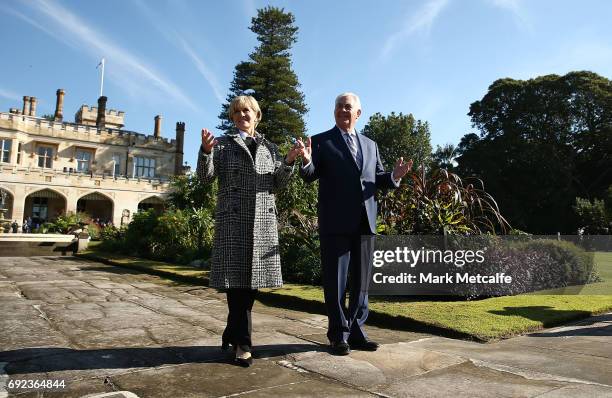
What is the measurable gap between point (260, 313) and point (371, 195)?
213 centimetres

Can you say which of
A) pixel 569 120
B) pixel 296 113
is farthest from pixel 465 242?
pixel 569 120

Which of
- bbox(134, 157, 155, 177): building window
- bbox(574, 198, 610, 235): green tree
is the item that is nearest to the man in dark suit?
bbox(574, 198, 610, 235): green tree

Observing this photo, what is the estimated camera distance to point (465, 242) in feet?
18.4

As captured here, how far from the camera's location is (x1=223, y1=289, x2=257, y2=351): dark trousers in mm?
2793

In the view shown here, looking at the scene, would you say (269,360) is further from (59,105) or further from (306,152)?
(59,105)

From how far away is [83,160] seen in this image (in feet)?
123

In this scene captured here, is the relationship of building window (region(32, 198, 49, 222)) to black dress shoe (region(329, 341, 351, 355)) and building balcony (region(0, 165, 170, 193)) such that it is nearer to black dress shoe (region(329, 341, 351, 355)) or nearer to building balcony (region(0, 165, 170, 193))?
building balcony (region(0, 165, 170, 193))

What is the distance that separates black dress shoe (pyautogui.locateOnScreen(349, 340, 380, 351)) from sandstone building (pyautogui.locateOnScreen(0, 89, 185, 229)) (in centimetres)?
3212

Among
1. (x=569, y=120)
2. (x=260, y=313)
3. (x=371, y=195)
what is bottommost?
(x=260, y=313)

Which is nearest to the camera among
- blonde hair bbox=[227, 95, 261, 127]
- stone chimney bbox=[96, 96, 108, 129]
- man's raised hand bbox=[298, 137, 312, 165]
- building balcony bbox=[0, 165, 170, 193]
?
man's raised hand bbox=[298, 137, 312, 165]

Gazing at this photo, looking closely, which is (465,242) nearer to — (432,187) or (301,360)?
(432,187)

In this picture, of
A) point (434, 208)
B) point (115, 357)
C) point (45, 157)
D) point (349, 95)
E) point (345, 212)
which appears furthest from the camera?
point (45, 157)

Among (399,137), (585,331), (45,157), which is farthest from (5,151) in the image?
(585,331)

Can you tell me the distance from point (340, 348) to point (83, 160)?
1574 inches
